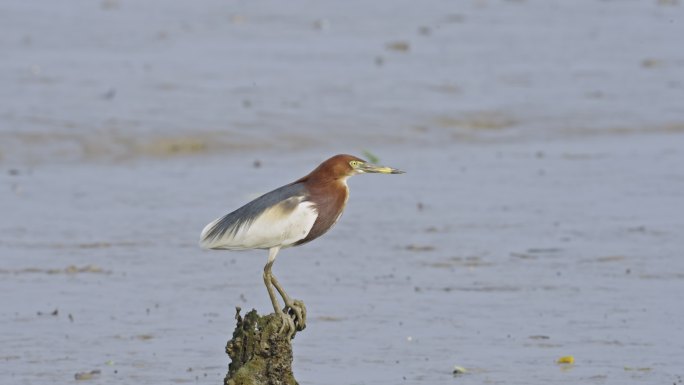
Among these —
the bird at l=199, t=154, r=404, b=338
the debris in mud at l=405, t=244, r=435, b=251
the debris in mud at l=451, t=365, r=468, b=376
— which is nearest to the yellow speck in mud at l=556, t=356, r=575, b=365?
the debris in mud at l=451, t=365, r=468, b=376

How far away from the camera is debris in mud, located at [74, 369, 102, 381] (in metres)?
7.83

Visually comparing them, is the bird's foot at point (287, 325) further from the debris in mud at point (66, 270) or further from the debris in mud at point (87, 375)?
the debris in mud at point (66, 270)

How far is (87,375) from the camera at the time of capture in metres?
7.87

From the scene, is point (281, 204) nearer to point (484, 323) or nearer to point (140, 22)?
point (484, 323)

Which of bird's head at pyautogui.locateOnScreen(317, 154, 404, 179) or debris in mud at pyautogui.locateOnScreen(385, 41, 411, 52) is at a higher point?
bird's head at pyautogui.locateOnScreen(317, 154, 404, 179)

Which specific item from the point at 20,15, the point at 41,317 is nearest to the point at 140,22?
the point at 20,15

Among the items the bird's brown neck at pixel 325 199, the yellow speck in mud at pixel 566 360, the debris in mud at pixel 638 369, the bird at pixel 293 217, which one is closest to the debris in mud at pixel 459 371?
the yellow speck in mud at pixel 566 360

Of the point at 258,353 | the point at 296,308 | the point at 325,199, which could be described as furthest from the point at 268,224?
the point at 258,353

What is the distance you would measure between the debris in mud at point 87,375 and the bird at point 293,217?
1414mm

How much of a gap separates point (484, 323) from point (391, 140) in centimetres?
644

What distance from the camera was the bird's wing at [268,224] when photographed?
6703 mm

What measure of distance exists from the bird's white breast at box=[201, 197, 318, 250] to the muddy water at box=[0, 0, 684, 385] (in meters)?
1.27

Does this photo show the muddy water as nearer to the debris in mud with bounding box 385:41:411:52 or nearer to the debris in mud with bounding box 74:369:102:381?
the debris in mud with bounding box 74:369:102:381

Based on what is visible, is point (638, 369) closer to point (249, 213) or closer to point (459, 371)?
point (459, 371)
